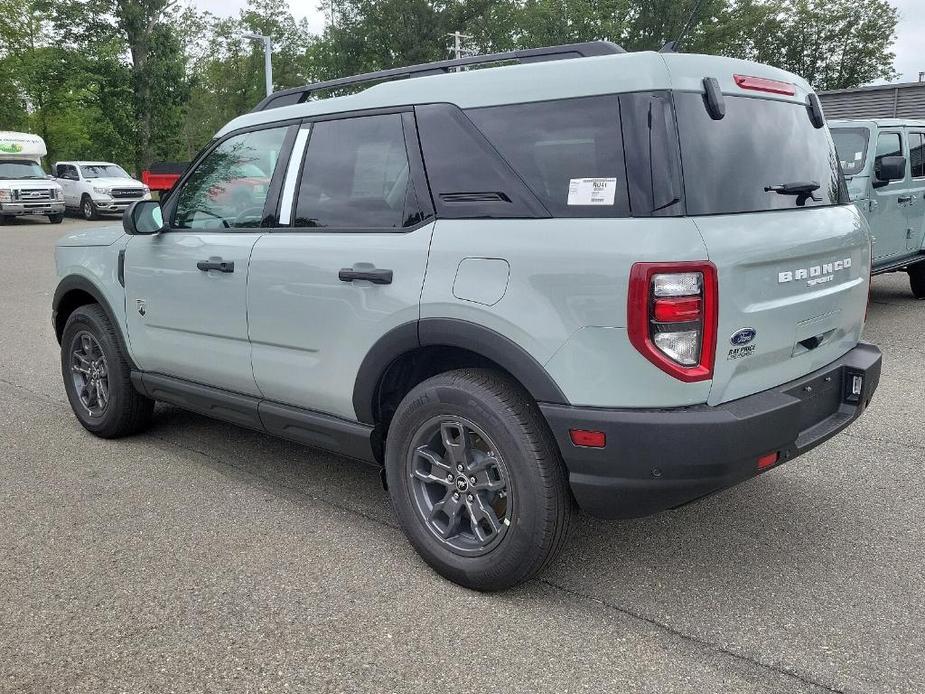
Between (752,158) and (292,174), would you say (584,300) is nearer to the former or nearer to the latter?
(752,158)

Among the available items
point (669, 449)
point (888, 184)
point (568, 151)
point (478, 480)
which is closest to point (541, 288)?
point (568, 151)

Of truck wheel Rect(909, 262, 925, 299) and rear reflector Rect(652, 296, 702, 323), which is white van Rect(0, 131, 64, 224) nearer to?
truck wheel Rect(909, 262, 925, 299)

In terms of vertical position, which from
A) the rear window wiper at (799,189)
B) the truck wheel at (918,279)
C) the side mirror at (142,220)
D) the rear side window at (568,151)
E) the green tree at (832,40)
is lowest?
the truck wheel at (918,279)

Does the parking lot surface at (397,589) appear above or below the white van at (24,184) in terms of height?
below

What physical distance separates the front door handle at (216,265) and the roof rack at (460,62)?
2.77 feet

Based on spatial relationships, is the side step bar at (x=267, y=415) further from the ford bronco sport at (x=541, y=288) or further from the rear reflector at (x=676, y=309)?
the rear reflector at (x=676, y=309)

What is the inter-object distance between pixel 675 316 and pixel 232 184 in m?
2.38

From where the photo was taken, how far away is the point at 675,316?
252cm

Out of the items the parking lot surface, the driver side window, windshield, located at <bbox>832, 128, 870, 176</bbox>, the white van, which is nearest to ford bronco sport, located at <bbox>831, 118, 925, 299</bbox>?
windshield, located at <bbox>832, 128, 870, 176</bbox>

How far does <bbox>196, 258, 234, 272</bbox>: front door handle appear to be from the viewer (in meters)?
3.76

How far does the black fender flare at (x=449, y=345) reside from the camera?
2.72 m

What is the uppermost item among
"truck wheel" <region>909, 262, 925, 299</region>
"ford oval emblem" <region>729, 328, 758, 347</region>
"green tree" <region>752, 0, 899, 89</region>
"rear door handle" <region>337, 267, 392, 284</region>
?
"green tree" <region>752, 0, 899, 89</region>

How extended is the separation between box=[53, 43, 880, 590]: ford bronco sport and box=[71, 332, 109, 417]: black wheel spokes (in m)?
1.25

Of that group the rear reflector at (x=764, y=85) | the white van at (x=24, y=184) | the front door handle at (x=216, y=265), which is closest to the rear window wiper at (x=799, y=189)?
the rear reflector at (x=764, y=85)
